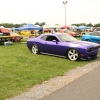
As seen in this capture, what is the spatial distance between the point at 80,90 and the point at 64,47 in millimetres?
5385

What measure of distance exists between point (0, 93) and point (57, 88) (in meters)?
1.56

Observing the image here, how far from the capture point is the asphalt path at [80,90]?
5113mm

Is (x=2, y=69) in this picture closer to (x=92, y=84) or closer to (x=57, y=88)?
(x=57, y=88)

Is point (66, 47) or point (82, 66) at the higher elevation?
point (66, 47)

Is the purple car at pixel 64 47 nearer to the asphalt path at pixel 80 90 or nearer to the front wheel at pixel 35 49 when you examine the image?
the front wheel at pixel 35 49

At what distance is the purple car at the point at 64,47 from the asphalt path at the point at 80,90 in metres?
3.33

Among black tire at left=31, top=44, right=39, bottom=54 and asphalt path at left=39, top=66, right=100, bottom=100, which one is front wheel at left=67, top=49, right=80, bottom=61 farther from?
asphalt path at left=39, top=66, right=100, bottom=100

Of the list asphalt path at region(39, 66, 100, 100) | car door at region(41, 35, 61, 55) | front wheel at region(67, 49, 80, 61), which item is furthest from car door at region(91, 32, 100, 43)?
asphalt path at region(39, 66, 100, 100)

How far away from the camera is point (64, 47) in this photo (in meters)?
10.9

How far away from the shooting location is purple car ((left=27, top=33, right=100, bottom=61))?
10.3 meters

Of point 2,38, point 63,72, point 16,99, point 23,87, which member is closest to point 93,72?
point 63,72

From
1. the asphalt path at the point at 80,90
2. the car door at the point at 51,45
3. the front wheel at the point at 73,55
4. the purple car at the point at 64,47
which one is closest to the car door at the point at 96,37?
the purple car at the point at 64,47

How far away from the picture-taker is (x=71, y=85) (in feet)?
20.2

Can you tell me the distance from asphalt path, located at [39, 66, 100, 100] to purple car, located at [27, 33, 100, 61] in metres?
3.33
